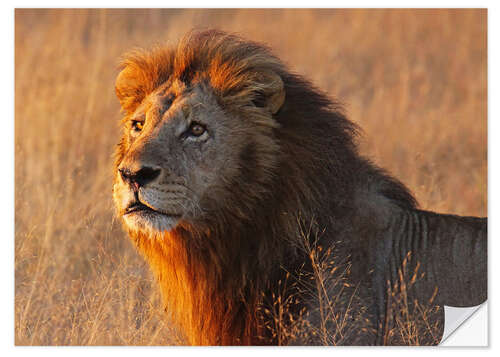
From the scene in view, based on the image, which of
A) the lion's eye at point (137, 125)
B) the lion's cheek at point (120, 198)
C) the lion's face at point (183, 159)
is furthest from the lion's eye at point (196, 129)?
the lion's cheek at point (120, 198)

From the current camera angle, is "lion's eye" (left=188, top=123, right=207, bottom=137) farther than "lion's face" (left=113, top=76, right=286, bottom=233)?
Yes

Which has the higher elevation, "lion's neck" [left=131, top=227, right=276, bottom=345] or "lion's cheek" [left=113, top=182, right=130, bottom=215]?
"lion's cheek" [left=113, top=182, right=130, bottom=215]

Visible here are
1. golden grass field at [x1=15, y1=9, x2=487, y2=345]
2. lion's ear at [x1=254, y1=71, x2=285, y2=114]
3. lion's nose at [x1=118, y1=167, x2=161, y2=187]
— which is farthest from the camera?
golden grass field at [x1=15, y1=9, x2=487, y2=345]

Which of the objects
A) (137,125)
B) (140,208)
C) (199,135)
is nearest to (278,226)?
(199,135)

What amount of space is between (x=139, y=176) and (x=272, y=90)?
0.80m

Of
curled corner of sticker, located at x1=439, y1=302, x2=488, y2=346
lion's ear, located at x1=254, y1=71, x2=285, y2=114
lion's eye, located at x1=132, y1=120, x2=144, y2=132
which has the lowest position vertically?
curled corner of sticker, located at x1=439, y1=302, x2=488, y2=346

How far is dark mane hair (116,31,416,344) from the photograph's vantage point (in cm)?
398

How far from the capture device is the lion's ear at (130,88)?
4.32 metres

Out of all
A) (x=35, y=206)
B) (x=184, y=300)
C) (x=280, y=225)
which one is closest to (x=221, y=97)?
(x=280, y=225)

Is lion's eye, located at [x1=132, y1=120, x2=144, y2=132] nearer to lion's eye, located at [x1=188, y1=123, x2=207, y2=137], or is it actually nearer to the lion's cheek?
lion's eye, located at [x1=188, y1=123, x2=207, y2=137]

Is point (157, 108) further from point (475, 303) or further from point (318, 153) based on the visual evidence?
point (475, 303)

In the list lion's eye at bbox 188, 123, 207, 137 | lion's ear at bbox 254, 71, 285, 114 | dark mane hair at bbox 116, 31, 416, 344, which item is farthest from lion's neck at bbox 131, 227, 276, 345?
lion's ear at bbox 254, 71, 285, 114

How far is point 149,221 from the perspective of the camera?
371cm

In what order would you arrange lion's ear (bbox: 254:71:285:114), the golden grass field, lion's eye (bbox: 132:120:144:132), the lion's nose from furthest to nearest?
the golden grass field → lion's eye (bbox: 132:120:144:132) → lion's ear (bbox: 254:71:285:114) → the lion's nose
